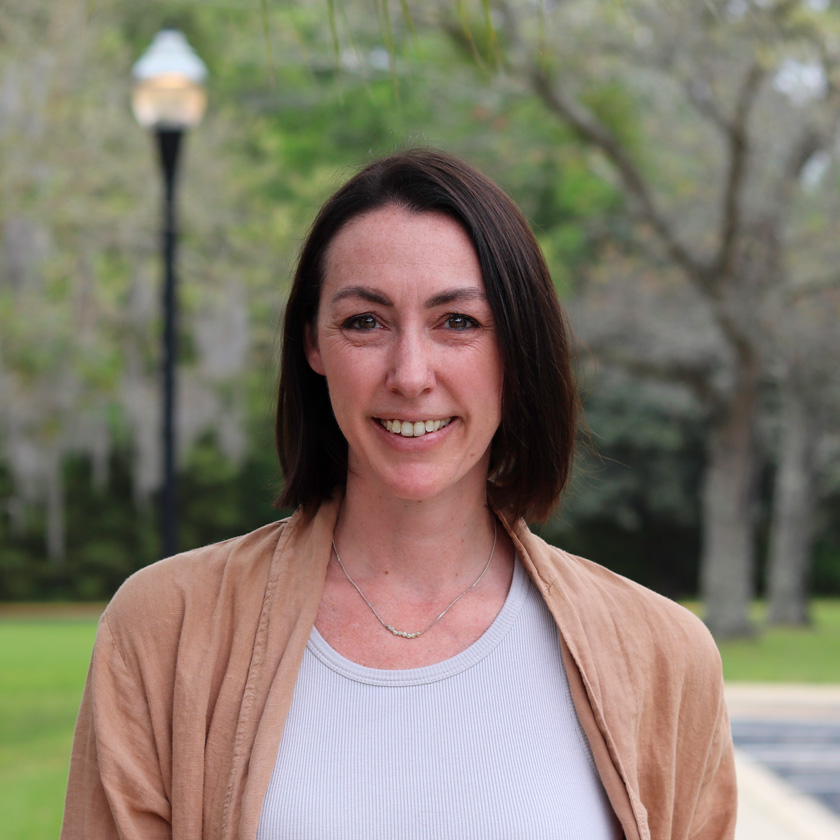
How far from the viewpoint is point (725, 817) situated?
2000mm

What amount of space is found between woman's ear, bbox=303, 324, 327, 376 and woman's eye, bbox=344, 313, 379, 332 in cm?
A: 14

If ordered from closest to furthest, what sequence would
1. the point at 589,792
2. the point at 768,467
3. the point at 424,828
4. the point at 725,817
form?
the point at 424,828 < the point at 589,792 < the point at 725,817 < the point at 768,467

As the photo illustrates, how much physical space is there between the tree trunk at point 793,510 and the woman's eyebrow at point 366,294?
1694cm

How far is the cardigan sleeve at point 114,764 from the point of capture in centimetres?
171

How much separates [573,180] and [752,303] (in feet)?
11.9

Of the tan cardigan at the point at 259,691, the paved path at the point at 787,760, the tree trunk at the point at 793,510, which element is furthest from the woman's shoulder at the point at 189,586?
the tree trunk at the point at 793,510

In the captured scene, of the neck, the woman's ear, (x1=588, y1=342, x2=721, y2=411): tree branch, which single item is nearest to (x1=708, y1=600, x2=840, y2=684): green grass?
(x1=588, y1=342, x2=721, y2=411): tree branch

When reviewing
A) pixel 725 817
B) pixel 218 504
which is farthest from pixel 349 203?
pixel 218 504

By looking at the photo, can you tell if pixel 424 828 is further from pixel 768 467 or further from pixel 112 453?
pixel 768 467

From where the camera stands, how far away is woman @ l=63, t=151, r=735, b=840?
172 cm

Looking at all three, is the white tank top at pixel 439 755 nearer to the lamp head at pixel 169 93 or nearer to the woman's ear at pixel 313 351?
the woman's ear at pixel 313 351

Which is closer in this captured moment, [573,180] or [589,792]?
[589,792]

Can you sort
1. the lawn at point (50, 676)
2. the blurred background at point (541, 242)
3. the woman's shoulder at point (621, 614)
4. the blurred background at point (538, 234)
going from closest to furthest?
the woman's shoulder at point (621, 614)
the lawn at point (50, 676)
the blurred background at point (541, 242)
the blurred background at point (538, 234)

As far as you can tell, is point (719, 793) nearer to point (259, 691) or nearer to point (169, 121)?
point (259, 691)
